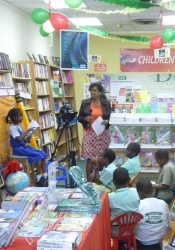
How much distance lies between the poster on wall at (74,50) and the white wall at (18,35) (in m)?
1.00

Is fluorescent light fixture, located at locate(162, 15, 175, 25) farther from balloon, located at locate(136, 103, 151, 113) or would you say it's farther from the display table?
the display table

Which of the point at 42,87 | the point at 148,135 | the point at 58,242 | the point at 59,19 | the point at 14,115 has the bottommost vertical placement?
the point at 58,242

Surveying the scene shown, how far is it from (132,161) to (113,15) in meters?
3.84

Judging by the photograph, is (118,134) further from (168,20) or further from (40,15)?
(168,20)

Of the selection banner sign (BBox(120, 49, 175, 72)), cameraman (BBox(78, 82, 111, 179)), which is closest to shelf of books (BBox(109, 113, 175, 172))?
cameraman (BBox(78, 82, 111, 179))

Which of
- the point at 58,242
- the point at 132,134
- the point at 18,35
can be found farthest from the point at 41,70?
the point at 58,242

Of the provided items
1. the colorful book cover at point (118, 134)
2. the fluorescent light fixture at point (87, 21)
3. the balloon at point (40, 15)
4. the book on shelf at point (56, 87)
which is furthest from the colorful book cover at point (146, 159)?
the fluorescent light fixture at point (87, 21)

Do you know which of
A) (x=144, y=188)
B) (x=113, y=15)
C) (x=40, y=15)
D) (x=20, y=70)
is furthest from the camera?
(x=113, y=15)

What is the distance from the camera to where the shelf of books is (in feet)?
16.7

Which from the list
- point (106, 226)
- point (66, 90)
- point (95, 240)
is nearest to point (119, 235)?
point (106, 226)

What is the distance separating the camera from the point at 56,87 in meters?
8.05

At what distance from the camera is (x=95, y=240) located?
2.59 m

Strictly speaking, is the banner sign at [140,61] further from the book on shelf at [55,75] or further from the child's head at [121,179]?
the child's head at [121,179]

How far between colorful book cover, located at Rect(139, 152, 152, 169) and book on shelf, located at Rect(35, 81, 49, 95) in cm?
257
